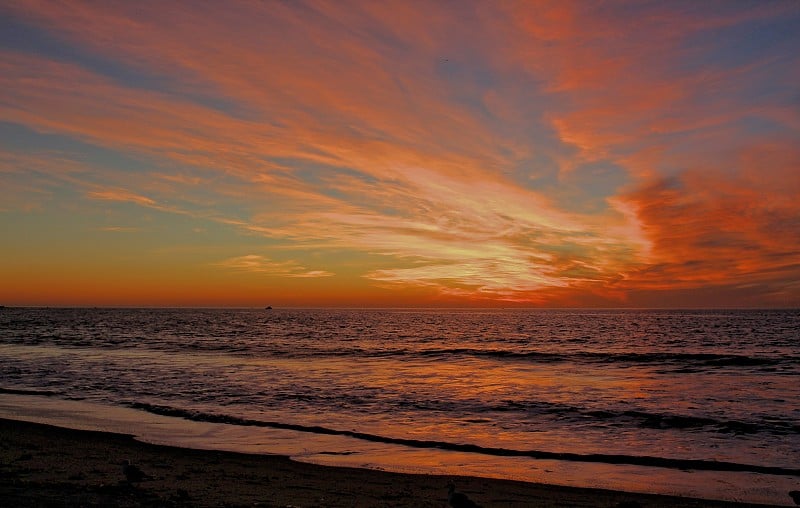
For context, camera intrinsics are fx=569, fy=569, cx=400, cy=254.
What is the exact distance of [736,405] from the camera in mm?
24266

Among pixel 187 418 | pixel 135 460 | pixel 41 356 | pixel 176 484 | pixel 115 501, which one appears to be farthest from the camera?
pixel 41 356

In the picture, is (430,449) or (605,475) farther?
(430,449)

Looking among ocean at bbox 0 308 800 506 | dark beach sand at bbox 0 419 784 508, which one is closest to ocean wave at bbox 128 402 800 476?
ocean at bbox 0 308 800 506

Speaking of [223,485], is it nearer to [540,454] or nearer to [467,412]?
[540,454]

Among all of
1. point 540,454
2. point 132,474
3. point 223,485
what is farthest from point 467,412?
point 132,474

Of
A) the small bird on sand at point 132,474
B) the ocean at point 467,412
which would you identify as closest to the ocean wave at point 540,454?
the ocean at point 467,412

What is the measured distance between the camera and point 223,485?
1106cm

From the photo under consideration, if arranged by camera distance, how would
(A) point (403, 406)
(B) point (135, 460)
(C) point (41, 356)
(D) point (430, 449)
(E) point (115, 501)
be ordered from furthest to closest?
1. (C) point (41, 356)
2. (A) point (403, 406)
3. (D) point (430, 449)
4. (B) point (135, 460)
5. (E) point (115, 501)

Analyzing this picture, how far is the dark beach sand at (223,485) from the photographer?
9.70 m

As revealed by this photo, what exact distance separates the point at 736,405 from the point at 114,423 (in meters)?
24.4

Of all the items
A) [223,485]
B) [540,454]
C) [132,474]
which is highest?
[132,474]

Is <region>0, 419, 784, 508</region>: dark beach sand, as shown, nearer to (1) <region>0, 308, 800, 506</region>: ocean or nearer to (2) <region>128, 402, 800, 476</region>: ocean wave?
(1) <region>0, 308, 800, 506</region>: ocean

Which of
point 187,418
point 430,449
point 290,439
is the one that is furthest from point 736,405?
point 187,418

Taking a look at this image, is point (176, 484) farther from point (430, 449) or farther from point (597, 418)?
point (597, 418)
